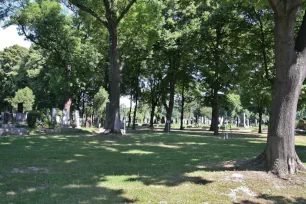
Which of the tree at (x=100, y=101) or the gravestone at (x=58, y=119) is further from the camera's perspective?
the tree at (x=100, y=101)

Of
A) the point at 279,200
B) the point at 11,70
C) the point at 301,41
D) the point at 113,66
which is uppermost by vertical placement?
the point at 11,70

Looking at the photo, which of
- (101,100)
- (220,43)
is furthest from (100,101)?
(220,43)

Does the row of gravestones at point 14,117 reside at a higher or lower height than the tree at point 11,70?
lower

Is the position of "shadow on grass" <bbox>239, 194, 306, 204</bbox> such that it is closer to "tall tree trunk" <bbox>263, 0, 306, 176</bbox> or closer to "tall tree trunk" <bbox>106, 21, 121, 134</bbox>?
"tall tree trunk" <bbox>263, 0, 306, 176</bbox>

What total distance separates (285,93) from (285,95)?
45mm

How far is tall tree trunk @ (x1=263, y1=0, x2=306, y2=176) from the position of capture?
6.75 metres

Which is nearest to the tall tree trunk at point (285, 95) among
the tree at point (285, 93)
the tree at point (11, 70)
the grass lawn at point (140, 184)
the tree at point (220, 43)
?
the tree at point (285, 93)

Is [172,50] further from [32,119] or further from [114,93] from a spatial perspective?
[32,119]

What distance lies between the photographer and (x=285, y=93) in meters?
6.80

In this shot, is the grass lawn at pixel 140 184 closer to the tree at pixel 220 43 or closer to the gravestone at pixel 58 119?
the tree at pixel 220 43

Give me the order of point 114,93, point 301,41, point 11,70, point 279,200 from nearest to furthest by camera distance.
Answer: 1. point 279,200
2. point 301,41
3. point 114,93
4. point 11,70

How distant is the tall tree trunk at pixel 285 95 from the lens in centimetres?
675

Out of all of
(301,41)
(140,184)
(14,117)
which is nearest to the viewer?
(140,184)

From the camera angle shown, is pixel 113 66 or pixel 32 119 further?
pixel 32 119
